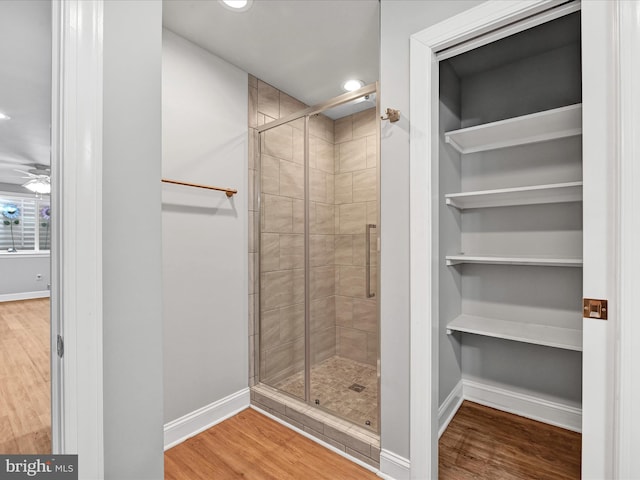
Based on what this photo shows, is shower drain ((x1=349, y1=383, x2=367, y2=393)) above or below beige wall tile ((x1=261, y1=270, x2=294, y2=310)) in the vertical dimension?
below

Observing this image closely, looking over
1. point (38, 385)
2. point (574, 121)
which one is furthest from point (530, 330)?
point (38, 385)

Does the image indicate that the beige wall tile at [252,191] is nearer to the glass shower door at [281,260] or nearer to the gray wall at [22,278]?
the glass shower door at [281,260]

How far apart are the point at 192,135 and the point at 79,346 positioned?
5.35 ft

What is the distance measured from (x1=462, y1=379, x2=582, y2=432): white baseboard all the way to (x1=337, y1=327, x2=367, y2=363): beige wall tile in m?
0.86

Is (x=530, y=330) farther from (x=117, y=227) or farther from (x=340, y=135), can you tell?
(x=117, y=227)

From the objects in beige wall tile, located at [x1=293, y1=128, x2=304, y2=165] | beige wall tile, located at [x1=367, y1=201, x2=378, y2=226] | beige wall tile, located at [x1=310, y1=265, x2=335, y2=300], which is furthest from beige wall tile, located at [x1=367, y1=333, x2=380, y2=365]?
beige wall tile, located at [x1=293, y1=128, x2=304, y2=165]

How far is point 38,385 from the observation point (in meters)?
1.88

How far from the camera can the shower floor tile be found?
2.12 m

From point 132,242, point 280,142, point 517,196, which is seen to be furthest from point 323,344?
point 132,242

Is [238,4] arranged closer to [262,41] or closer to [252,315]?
[262,41]

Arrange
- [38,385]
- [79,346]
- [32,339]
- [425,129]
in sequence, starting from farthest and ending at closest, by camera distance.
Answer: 1. [32,339]
2. [38,385]
3. [425,129]
4. [79,346]

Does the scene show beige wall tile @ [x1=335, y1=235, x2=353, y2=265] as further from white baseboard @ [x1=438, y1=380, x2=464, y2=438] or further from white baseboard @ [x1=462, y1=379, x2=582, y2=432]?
white baseboard @ [x1=462, y1=379, x2=582, y2=432]

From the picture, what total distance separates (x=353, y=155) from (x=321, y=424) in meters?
1.93

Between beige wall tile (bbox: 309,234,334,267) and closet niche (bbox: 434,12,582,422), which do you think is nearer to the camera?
closet niche (bbox: 434,12,582,422)
